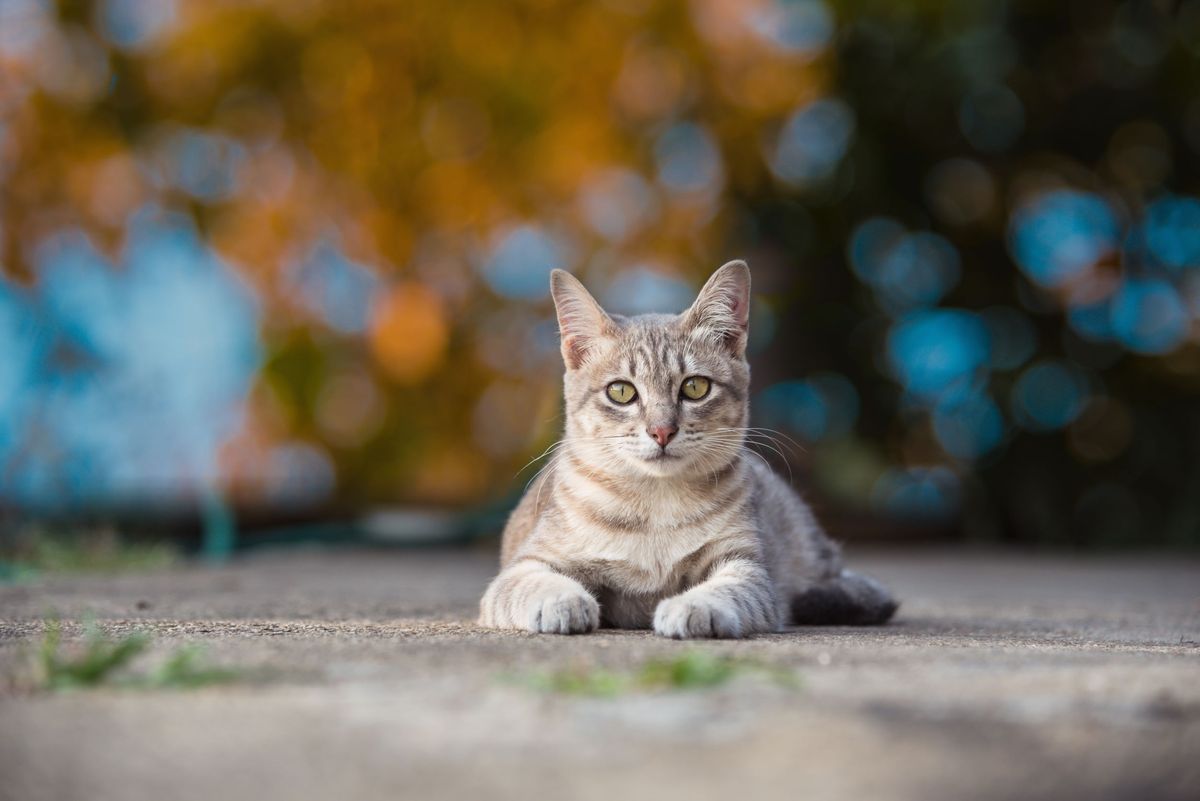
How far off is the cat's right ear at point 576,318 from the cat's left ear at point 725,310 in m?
0.25

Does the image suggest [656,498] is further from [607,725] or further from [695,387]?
[607,725]

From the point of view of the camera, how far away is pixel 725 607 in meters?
2.46

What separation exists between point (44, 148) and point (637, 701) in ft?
27.6

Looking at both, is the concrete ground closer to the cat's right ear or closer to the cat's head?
the cat's head

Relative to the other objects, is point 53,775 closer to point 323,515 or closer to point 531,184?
point 323,515

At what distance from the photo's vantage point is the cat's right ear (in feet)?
10.4

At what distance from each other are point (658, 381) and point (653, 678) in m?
1.35

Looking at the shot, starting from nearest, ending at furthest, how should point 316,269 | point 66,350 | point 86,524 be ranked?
1. point 86,524
2. point 66,350
3. point 316,269

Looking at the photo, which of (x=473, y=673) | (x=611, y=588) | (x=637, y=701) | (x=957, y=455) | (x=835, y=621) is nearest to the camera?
(x=637, y=701)

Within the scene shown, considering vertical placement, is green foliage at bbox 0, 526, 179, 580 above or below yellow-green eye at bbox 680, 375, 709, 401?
below

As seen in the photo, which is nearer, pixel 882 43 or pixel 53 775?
pixel 53 775

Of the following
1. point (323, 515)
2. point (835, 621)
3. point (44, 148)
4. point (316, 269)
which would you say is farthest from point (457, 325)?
point (835, 621)

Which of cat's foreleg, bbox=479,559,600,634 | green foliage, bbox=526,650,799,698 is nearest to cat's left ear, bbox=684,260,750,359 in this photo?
cat's foreleg, bbox=479,559,600,634

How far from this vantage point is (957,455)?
26.0 ft
